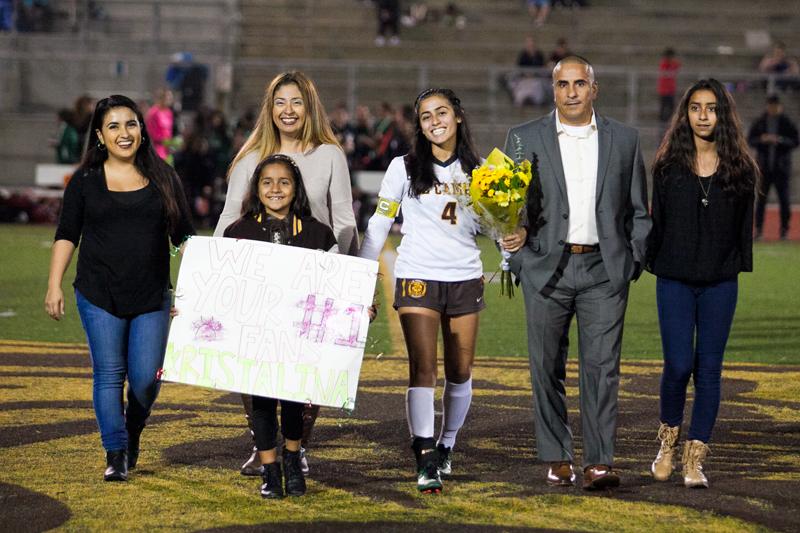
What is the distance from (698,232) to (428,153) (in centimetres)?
127

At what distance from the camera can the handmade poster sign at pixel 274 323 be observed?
6.49 m

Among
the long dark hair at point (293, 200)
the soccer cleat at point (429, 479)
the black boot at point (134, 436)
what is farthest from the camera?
the black boot at point (134, 436)

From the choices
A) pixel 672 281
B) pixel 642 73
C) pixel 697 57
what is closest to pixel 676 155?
pixel 672 281

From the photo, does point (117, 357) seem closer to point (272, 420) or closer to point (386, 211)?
point (272, 420)

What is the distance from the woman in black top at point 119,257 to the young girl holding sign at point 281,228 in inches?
16.4

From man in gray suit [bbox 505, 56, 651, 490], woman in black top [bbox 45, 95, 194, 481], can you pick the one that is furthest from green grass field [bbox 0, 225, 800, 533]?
woman in black top [bbox 45, 95, 194, 481]

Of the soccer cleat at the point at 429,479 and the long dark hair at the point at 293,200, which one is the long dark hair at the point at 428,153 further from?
the soccer cleat at the point at 429,479

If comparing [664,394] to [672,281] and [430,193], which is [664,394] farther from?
[430,193]

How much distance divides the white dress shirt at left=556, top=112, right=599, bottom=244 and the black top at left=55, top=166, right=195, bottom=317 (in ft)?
5.87

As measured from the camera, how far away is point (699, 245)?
6.74m

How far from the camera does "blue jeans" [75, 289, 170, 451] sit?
22.3ft

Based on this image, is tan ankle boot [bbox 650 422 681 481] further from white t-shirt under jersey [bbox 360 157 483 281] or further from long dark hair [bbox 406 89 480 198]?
long dark hair [bbox 406 89 480 198]

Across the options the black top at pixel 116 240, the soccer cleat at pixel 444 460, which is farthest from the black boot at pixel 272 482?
the black top at pixel 116 240

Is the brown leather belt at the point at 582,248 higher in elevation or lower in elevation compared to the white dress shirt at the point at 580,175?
lower
